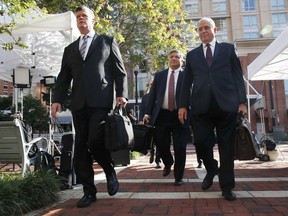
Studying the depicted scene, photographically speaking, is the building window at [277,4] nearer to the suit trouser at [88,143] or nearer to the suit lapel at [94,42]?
the suit lapel at [94,42]

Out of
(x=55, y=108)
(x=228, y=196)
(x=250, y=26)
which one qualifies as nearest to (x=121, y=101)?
(x=55, y=108)

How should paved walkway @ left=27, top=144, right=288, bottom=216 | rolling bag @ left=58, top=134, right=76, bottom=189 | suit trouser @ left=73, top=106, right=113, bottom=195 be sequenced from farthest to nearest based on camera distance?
rolling bag @ left=58, top=134, right=76, bottom=189, suit trouser @ left=73, top=106, right=113, bottom=195, paved walkway @ left=27, top=144, right=288, bottom=216

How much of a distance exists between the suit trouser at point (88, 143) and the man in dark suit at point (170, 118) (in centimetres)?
155

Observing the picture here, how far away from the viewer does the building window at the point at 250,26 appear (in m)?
47.8

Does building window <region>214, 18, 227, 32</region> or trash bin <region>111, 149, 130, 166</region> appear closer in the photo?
trash bin <region>111, 149, 130, 166</region>

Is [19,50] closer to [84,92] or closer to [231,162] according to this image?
[84,92]

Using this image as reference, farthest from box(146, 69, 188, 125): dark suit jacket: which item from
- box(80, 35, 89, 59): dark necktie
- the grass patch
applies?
the grass patch

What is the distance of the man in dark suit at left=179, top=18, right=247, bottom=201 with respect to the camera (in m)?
4.23

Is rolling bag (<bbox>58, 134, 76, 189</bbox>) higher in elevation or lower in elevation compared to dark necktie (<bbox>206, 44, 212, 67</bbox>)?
lower

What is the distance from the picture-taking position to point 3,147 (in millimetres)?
5461

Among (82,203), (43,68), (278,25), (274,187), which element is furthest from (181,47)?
(278,25)

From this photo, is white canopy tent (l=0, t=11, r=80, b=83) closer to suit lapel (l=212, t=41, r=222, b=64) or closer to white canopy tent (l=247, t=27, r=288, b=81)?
white canopy tent (l=247, t=27, r=288, b=81)

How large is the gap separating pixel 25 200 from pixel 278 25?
49818 millimetres

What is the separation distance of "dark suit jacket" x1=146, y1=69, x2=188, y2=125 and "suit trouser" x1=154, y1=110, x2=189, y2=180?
4.2 inches
